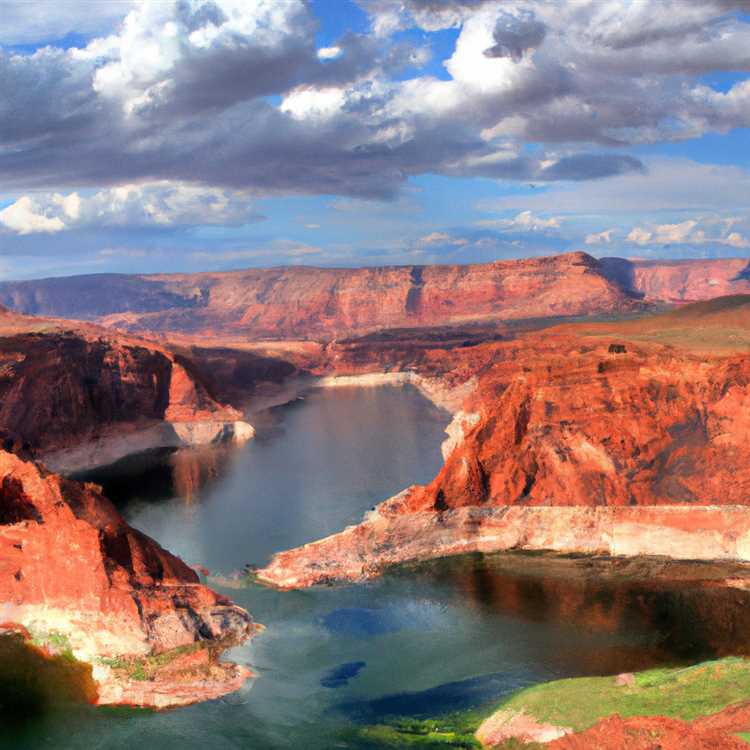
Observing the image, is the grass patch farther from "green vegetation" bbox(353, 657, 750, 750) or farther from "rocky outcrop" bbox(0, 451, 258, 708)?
"rocky outcrop" bbox(0, 451, 258, 708)

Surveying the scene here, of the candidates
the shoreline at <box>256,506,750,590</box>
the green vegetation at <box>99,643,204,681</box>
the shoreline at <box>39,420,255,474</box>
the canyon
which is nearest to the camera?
the green vegetation at <box>99,643,204,681</box>

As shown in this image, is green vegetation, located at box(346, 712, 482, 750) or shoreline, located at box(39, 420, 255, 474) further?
shoreline, located at box(39, 420, 255, 474)

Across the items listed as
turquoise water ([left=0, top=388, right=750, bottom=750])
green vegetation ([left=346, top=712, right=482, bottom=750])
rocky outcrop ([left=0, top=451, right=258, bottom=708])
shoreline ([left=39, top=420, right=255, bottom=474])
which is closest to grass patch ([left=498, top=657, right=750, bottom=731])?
green vegetation ([left=346, top=712, right=482, bottom=750])

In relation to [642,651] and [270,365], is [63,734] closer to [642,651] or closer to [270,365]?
[642,651]

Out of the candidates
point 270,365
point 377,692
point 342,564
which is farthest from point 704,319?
point 377,692

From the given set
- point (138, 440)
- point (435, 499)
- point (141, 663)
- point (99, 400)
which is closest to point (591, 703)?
point (141, 663)

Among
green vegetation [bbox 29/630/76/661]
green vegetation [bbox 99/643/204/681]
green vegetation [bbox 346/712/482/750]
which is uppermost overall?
green vegetation [bbox 29/630/76/661]

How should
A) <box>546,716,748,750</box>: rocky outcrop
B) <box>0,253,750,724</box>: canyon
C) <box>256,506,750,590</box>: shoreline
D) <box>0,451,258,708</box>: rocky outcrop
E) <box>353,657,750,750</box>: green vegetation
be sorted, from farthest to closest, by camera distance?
<box>256,506,750,590</box>: shoreline < <box>0,253,750,724</box>: canyon < <box>0,451,258,708</box>: rocky outcrop < <box>353,657,750,750</box>: green vegetation < <box>546,716,748,750</box>: rocky outcrop
